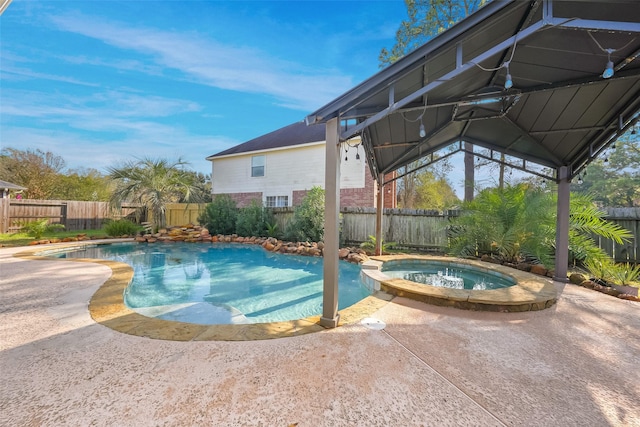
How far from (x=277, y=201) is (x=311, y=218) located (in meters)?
5.18

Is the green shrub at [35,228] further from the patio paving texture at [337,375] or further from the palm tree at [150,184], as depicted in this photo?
the patio paving texture at [337,375]

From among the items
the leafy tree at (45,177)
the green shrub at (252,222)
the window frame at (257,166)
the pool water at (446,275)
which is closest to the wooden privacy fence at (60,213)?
the leafy tree at (45,177)

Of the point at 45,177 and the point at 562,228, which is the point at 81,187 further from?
the point at 562,228

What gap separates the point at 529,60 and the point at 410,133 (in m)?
2.48

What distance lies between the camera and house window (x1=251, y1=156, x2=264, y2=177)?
15.2 meters

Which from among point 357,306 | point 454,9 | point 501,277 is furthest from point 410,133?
point 454,9

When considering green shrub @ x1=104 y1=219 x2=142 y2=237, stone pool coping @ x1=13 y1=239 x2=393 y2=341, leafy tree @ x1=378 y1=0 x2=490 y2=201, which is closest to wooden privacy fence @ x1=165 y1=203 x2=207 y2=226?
green shrub @ x1=104 y1=219 x2=142 y2=237

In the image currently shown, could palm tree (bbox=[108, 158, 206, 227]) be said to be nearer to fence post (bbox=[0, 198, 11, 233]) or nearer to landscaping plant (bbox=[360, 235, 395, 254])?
fence post (bbox=[0, 198, 11, 233])

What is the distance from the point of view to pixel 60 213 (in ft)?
43.5

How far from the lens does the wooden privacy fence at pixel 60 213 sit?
461 inches

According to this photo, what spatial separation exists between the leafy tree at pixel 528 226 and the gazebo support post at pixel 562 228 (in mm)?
788

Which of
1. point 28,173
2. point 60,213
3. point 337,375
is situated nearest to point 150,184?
point 60,213

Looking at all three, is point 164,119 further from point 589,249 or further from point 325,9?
point 589,249

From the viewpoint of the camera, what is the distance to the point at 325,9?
9.78 m
